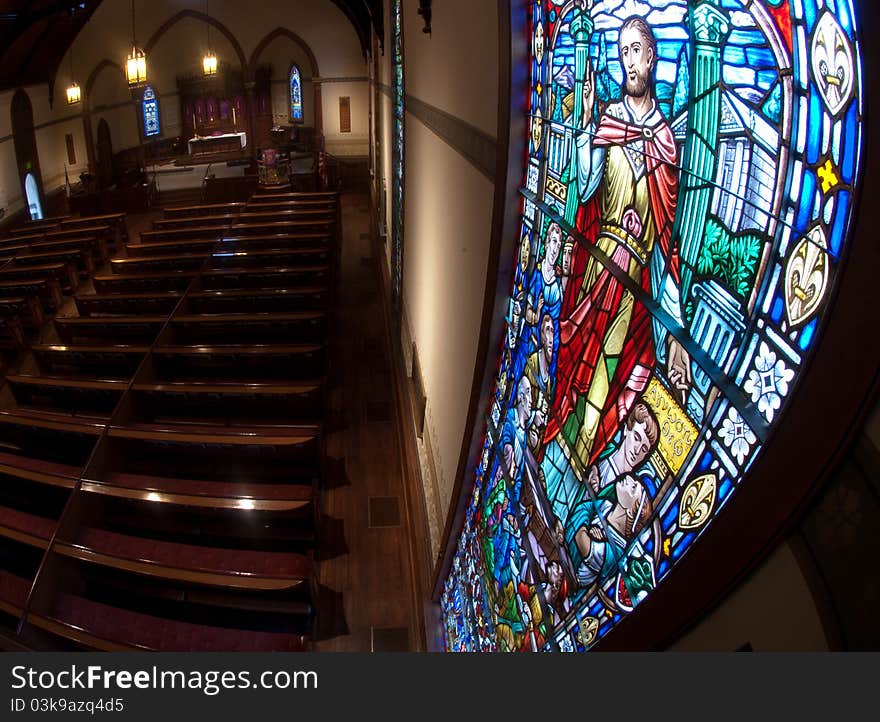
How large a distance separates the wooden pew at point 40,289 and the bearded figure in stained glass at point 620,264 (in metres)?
6.82

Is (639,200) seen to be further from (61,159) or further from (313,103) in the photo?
(313,103)

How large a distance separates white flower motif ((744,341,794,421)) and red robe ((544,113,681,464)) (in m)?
0.24

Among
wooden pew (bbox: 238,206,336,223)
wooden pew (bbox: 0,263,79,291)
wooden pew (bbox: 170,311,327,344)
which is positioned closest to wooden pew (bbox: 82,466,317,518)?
wooden pew (bbox: 170,311,327,344)

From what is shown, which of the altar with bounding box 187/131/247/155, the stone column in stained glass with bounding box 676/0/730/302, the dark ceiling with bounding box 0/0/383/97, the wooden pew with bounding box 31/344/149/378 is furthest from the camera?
the altar with bounding box 187/131/247/155

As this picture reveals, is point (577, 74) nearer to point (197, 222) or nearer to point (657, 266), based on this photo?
point (657, 266)

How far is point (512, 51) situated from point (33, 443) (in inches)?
173

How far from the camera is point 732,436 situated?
0.81 meters

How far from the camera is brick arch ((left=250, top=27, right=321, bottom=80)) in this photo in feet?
51.3

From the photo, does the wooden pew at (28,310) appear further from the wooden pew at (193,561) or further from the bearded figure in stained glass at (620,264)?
the bearded figure in stained glass at (620,264)

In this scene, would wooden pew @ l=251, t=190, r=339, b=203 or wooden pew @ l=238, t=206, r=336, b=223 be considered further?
wooden pew @ l=251, t=190, r=339, b=203

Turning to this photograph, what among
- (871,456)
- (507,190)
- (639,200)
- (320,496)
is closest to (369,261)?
(320,496)

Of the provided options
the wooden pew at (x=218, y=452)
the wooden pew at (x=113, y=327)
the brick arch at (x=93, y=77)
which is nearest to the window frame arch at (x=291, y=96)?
the brick arch at (x=93, y=77)

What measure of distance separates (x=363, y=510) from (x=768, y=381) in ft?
11.9

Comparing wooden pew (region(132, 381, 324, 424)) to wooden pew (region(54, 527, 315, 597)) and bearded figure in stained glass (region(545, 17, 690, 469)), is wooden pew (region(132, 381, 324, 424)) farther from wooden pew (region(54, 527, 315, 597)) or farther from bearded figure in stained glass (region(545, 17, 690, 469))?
bearded figure in stained glass (region(545, 17, 690, 469))
